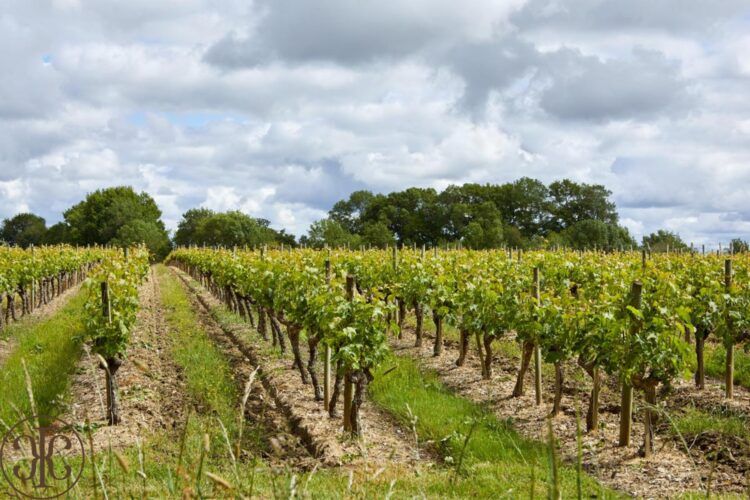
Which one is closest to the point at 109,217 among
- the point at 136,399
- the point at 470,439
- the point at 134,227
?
the point at 134,227

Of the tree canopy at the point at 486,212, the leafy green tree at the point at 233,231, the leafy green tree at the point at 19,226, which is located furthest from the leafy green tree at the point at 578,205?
the leafy green tree at the point at 19,226

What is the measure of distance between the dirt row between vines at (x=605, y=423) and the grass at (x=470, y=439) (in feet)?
0.95

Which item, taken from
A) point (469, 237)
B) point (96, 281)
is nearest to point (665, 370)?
point (96, 281)

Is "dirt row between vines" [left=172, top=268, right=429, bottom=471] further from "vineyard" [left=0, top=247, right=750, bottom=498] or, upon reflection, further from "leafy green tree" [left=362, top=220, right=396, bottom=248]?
"leafy green tree" [left=362, top=220, right=396, bottom=248]

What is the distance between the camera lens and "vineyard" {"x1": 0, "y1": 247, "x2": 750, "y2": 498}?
7891 mm

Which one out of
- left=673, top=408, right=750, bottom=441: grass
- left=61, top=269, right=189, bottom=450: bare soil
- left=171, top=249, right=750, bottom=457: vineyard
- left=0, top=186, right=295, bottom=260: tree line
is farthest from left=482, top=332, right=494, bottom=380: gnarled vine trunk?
left=0, top=186, right=295, bottom=260: tree line

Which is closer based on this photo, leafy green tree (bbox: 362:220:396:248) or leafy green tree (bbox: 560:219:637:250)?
leafy green tree (bbox: 560:219:637:250)

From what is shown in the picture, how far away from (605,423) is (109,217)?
89478mm

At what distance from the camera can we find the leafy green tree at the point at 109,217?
88688 millimetres

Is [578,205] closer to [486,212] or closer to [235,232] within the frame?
[486,212]

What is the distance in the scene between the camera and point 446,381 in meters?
12.8

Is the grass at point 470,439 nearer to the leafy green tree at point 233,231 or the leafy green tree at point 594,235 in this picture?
the leafy green tree at point 594,235

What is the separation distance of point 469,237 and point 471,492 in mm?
68729

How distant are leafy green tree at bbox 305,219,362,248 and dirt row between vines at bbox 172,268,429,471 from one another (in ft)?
180
